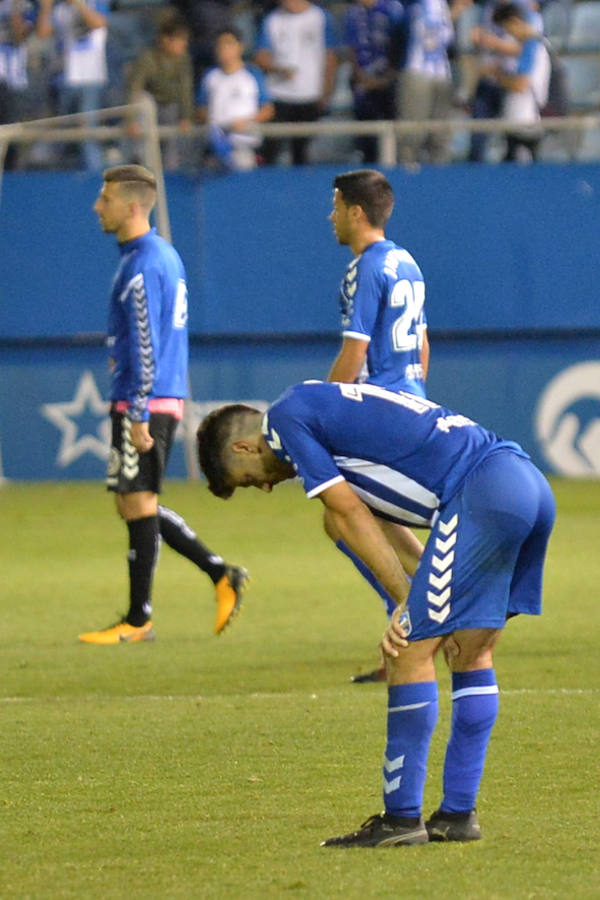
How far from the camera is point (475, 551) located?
4.54 meters

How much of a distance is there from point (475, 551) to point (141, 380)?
14.2ft

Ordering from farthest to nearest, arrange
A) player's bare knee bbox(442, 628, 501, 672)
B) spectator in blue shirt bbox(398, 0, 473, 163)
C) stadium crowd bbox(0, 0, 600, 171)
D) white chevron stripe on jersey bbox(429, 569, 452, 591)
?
stadium crowd bbox(0, 0, 600, 171)
spectator in blue shirt bbox(398, 0, 473, 163)
player's bare knee bbox(442, 628, 501, 672)
white chevron stripe on jersey bbox(429, 569, 452, 591)

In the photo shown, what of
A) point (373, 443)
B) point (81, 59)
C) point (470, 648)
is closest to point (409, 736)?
point (470, 648)

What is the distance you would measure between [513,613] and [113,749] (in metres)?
2.00

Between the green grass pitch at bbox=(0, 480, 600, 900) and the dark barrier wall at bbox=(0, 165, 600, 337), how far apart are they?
5807 mm

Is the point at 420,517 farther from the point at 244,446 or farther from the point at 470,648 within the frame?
the point at 244,446

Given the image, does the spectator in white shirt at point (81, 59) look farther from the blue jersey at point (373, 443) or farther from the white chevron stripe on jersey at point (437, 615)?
the white chevron stripe on jersey at point (437, 615)

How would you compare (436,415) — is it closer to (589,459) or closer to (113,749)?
(113,749)

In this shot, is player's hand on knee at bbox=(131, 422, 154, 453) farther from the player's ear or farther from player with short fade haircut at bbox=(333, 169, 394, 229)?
the player's ear

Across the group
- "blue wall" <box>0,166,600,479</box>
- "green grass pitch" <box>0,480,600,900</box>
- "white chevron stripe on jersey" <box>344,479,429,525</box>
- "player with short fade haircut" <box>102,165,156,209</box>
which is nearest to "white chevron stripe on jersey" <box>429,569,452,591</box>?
"white chevron stripe on jersey" <box>344,479,429,525</box>

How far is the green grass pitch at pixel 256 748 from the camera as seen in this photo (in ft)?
14.5

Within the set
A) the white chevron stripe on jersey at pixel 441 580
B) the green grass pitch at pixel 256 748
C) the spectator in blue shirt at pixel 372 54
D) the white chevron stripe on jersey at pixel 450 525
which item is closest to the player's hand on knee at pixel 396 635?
the white chevron stripe on jersey at pixel 441 580

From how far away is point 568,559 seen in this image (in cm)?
1188

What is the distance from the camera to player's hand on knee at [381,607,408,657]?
4.57 metres
